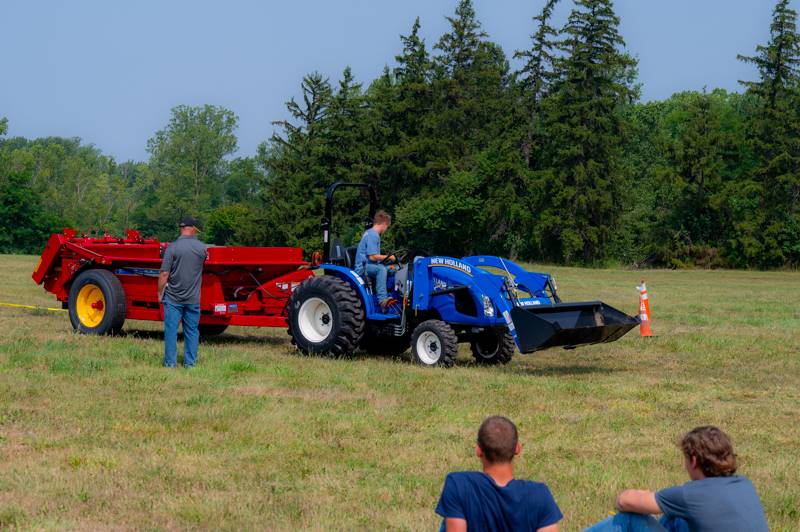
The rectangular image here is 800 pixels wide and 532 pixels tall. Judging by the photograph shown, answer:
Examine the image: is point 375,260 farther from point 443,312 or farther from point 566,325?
point 566,325

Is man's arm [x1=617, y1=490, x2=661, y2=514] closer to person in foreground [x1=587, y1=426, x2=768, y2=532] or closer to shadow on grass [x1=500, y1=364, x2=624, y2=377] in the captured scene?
person in foreground [x1=587, y1=426, x2=768, y2=532]

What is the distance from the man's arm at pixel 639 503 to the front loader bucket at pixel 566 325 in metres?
7.62

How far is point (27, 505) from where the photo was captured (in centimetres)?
687

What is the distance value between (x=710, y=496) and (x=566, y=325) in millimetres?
8482

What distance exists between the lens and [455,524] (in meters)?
4.50

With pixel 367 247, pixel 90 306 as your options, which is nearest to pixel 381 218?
pixel 367 247

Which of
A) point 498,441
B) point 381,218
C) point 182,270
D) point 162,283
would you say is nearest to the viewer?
point 498,441

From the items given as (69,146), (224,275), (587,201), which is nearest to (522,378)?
(224,275)

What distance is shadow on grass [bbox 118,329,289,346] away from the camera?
16688 mm

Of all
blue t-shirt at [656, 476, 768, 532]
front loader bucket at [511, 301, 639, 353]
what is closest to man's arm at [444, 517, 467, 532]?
blue t-shirt at [656, 476, 768, 532]

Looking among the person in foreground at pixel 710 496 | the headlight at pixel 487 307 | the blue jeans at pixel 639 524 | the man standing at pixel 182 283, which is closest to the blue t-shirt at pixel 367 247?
the headlight at pixel 487 307

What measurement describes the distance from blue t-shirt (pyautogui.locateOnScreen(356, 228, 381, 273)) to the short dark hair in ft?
32.4

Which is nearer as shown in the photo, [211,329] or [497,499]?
[497,499]

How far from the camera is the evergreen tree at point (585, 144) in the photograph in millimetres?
65938
